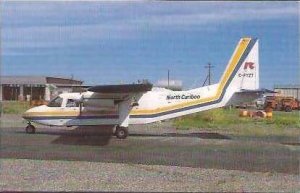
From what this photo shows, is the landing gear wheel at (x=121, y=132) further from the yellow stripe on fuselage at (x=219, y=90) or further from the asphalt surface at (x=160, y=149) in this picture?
the yellow stripe on fuselage at (x=219, y=90)

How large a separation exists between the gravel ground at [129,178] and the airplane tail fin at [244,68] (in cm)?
1057

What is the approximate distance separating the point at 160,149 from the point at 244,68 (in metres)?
7.84

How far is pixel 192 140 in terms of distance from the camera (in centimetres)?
1747

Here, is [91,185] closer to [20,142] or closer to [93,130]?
[20,142]

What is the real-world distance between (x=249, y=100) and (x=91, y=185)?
44.3 ft

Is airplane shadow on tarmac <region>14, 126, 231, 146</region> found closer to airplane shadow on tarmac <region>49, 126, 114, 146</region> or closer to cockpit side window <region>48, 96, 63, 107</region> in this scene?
airplane shadow on tarmac <region>49, 126, 114, 146</region>

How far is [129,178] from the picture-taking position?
9133mm

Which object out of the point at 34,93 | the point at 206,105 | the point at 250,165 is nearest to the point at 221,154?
the point at 250,165

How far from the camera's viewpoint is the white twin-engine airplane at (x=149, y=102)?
19.3 metres

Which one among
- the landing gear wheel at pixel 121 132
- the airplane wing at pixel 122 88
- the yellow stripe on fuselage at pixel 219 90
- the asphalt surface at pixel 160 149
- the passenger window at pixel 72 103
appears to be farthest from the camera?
the yellow stripe on fuselage at pixel 219 90

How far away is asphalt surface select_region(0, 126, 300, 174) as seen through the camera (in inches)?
457

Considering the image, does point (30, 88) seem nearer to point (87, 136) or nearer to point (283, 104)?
point (283, 104)

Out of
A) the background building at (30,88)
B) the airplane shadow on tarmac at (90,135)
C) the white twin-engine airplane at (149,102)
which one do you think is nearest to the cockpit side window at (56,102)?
the white twin-engine airplane at (149,102)

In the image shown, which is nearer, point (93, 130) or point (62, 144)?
point (62, 144)
